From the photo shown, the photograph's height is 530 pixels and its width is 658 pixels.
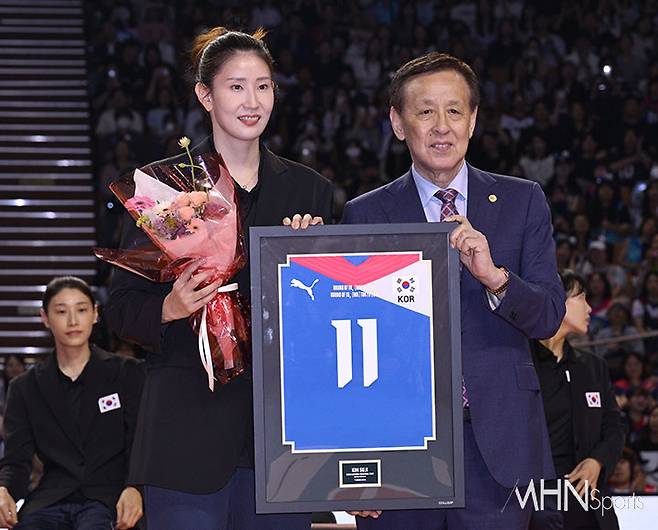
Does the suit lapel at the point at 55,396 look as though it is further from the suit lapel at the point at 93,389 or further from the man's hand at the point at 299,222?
the man's hand at the point at 299,222

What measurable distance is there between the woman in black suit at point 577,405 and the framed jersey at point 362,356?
2.59 metres

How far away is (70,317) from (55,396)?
379 millimetres

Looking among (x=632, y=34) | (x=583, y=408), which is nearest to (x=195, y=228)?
(x=583, y=408)

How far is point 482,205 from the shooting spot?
3174mm

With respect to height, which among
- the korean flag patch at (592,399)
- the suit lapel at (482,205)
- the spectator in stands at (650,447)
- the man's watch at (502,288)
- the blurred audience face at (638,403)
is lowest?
the spectator in stands at (650,447)

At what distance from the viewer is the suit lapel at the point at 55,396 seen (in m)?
5.30

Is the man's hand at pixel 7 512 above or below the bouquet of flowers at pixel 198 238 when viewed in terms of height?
below

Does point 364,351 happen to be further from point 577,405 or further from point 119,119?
point 119,119

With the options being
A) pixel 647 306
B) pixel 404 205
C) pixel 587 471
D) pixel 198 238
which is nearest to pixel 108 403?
pixel 587 471

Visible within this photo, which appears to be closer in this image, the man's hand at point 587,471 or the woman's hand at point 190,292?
the woman's hand at point 190,292

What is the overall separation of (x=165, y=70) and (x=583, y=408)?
9297 millimetres

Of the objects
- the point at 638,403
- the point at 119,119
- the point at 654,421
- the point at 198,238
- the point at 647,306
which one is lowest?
the point at 654,421

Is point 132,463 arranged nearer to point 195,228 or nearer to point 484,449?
point 195,228

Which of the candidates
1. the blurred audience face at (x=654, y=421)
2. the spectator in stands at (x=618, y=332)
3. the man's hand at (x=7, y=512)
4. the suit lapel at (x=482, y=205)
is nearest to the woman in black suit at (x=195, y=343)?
Result: the suit lapel at (x=482, y=205)
